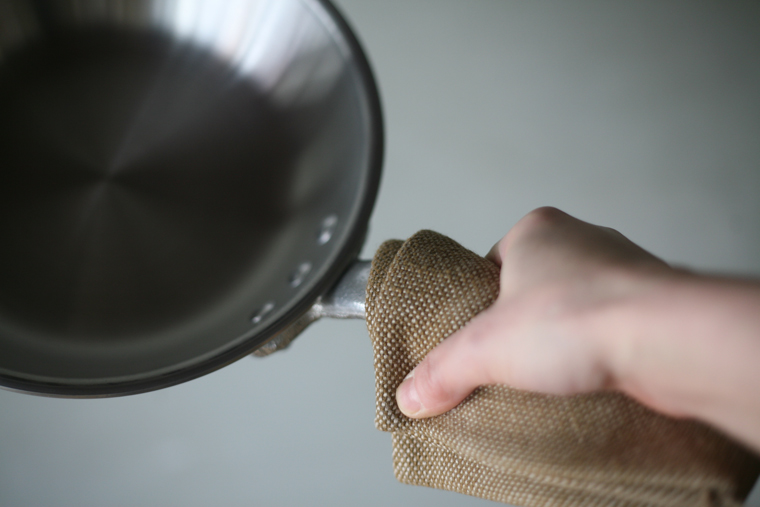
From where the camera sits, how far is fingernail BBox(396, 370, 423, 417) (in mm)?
172

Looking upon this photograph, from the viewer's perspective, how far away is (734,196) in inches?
20.8

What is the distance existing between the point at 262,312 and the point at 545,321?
12 cm

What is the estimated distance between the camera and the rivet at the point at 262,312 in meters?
0.21

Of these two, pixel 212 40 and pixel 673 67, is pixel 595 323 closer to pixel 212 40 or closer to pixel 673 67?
pixel 212 40

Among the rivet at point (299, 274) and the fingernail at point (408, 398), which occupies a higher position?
the rivet at point (299, 274)

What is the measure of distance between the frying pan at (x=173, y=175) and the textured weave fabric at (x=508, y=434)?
0.07 feet

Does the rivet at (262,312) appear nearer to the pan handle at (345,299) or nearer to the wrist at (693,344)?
the pan handle at (345,299)

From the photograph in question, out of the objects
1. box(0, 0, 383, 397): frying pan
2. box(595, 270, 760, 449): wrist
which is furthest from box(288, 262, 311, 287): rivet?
box(595, 270, 760, 449): wrist

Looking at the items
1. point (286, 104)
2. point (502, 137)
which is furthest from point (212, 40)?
point (502, 137)

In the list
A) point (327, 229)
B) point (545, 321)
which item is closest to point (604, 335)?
point (545, 321)

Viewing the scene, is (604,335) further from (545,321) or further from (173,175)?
(173,175)

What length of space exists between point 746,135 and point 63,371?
0.60 meters

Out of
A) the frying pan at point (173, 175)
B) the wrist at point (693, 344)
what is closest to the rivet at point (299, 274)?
the frying pan at point (173, 175)

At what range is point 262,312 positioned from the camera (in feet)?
0.71
